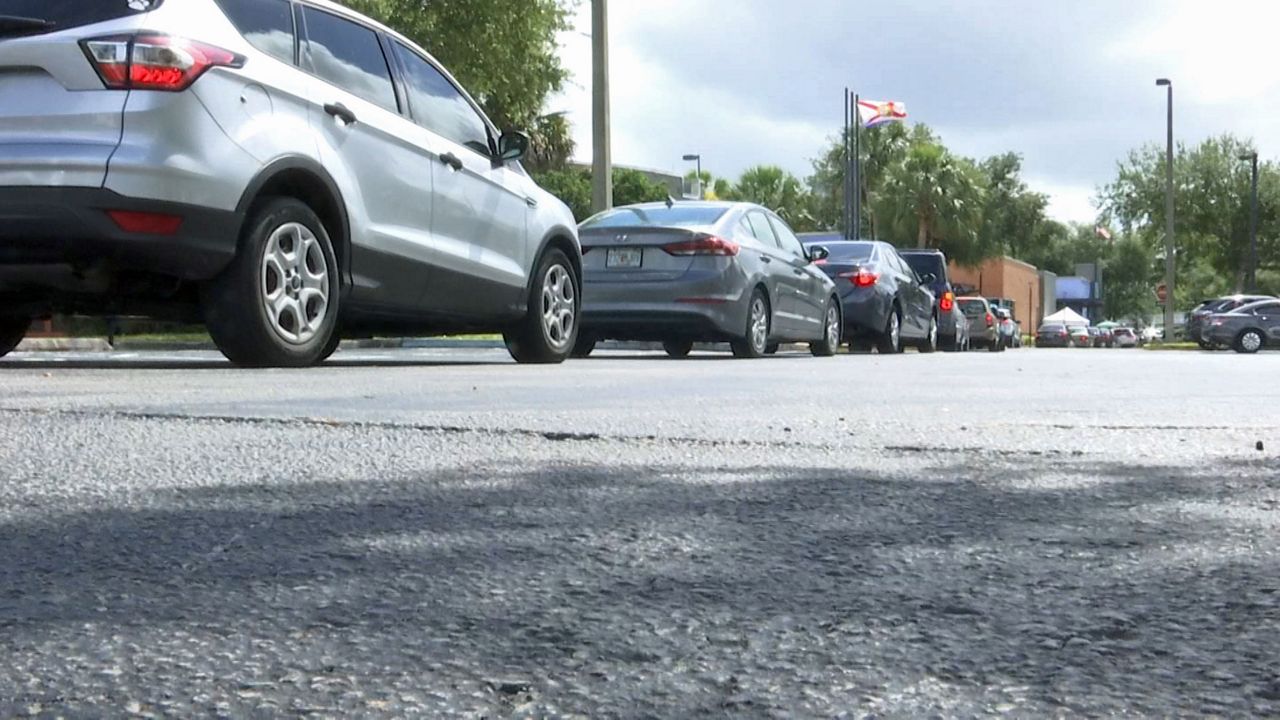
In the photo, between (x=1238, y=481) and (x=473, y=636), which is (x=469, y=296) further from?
(x=473, y=636)

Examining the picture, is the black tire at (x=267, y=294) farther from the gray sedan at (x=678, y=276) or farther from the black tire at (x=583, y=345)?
the black tire at (x=583, y=345)

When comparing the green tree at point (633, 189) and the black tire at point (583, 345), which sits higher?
the green tree at point (633, 189)

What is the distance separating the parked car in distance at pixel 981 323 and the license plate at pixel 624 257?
962 inches

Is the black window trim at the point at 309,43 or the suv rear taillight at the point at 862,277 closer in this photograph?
the black window trim at the point at 309,43

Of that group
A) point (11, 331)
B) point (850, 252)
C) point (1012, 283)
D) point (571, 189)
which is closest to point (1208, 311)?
point (571, 189)

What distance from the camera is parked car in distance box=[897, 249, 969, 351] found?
80.7 ft

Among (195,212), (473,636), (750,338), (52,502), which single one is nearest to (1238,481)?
(473,636)

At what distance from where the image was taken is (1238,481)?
3.54 m

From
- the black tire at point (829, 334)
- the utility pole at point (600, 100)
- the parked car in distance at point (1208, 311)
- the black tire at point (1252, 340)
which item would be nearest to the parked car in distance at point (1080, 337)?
the parked car in distance at point (1208, 311)

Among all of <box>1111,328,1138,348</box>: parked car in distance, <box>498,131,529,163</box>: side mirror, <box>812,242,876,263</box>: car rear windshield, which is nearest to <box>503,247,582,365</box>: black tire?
<box>498,131,529,163</box>: side mirror

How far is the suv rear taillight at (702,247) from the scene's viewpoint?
474 inches

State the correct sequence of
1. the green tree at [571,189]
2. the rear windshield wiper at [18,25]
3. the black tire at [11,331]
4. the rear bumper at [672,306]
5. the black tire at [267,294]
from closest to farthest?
the rear windshield wiper at [18,25] < the black tire at [267,294] < the black tire at [11,331] < the rear bumper at [672,306] < the green tree at [571,189]

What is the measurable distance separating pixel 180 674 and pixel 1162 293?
79382 mm

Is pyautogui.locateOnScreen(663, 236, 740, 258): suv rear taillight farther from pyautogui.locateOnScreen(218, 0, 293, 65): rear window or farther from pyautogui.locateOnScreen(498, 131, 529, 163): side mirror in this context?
pyautogui.locateOnScreen(218, 0, 293, 65): rear window
